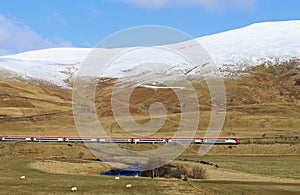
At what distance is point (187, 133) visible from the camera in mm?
137500

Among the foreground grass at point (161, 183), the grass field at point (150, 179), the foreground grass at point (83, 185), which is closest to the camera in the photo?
the foreground grass at point (83, 185)

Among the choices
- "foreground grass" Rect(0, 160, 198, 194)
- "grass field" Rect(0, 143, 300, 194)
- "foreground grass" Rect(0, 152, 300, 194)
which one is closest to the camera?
"foreground grass" Rect(0, 160, 198, 194)

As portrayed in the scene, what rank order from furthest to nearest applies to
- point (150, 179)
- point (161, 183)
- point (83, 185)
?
point (150, 179), point (161, 183), point (83, 185)

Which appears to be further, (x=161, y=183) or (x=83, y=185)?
(x=161, y=183)

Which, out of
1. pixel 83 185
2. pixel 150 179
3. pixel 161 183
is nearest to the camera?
pixel 83 185

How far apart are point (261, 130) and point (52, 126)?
67.7 meters

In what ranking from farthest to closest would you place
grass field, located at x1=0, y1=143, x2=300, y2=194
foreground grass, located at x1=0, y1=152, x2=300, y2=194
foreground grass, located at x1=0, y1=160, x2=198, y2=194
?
grass field, located at x1=0, y1=143, x2=300, y2=194 < foreground grass, located at x1=0, y1=152, x2=300, y2=194 < foreground grass, located at x1=0, y1=160, x2=198, y2=194

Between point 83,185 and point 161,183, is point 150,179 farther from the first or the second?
point 83,185

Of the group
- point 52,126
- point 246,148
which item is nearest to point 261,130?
point 246,148

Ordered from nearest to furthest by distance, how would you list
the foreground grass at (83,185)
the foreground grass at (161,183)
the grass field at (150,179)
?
the foreground grass at (83,185)
the foreground grass at (161,183)
the grass field at (150,179)

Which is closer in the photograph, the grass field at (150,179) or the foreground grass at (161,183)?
the foreground grass at (161,183)

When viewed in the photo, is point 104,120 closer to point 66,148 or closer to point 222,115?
point 222,115

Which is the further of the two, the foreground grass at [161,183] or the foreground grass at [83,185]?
the foreground grass at [161,183]

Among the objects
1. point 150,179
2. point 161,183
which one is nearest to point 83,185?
point 161,183
